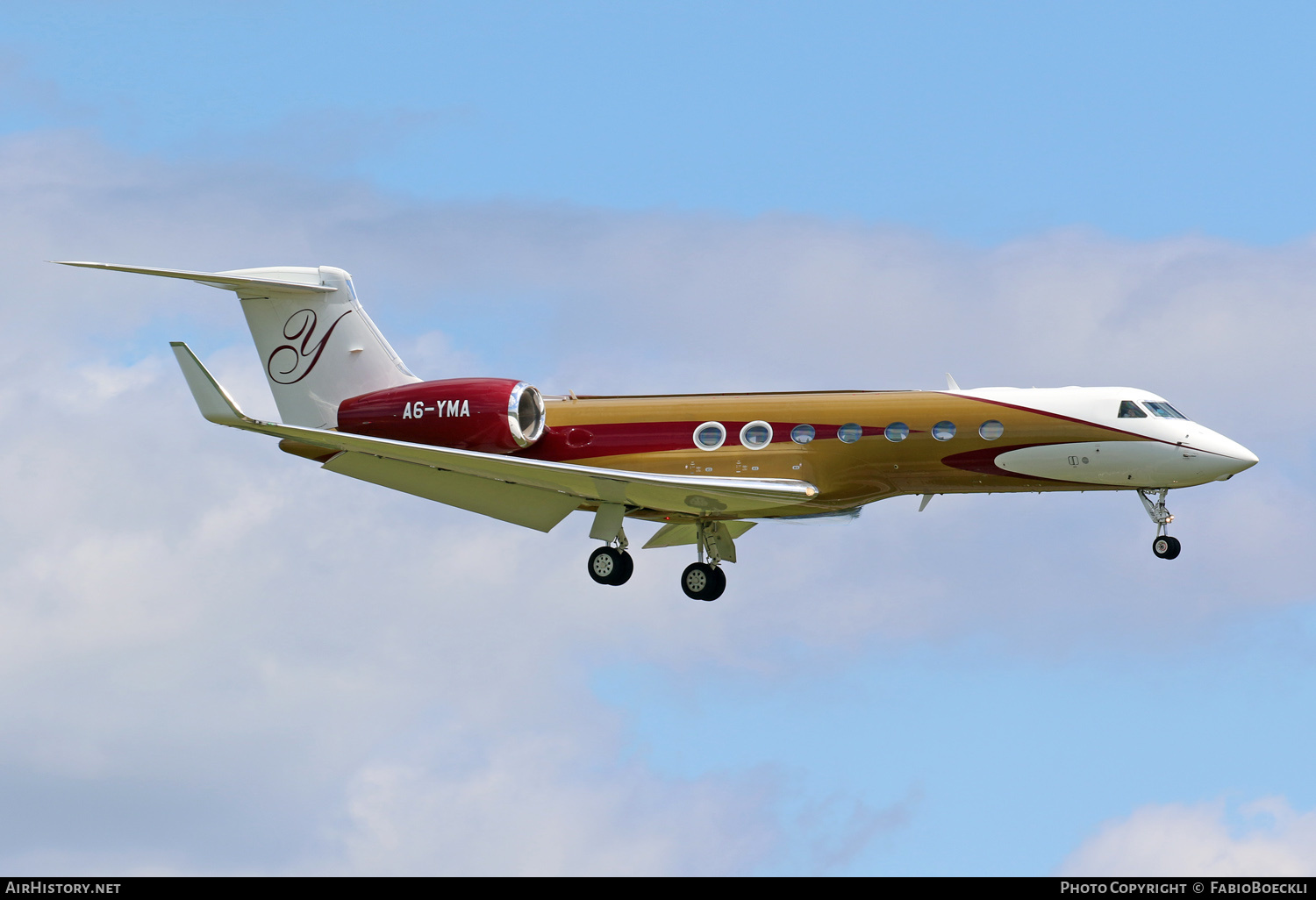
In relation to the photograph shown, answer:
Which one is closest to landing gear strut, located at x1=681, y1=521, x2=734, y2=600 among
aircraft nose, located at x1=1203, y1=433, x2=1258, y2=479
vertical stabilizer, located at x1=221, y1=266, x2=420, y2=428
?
vertical stabilizer, located at x1=221, y1=266, x2=420, y2=428

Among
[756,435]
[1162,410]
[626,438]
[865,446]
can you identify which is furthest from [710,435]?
[1162,410]

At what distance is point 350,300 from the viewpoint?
124 feet

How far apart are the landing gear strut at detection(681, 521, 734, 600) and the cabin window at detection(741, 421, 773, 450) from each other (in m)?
2.70

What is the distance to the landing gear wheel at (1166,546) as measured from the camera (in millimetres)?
31703

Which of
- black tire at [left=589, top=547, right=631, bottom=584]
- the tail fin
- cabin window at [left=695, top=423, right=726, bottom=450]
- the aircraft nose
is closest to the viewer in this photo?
the aircraft nose

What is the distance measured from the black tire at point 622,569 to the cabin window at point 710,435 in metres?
2.86

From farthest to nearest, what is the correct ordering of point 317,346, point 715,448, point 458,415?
point 317,346, point 458,415, point 715,448

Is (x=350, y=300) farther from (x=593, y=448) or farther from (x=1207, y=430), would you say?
(x=1207, y=430)

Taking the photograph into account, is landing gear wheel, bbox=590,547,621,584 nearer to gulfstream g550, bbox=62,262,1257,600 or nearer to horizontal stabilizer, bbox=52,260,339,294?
gulfstream g550, bbox=62,262,1257,600

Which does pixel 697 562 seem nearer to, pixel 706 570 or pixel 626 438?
Result: pixel 706 570

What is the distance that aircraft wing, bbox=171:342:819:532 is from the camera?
32.4 m

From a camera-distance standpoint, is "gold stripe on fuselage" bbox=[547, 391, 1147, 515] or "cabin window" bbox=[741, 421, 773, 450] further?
"cabin window" bbox=[741, 421, 773, 450]

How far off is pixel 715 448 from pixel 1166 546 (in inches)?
358

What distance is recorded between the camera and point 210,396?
32.2 meters
